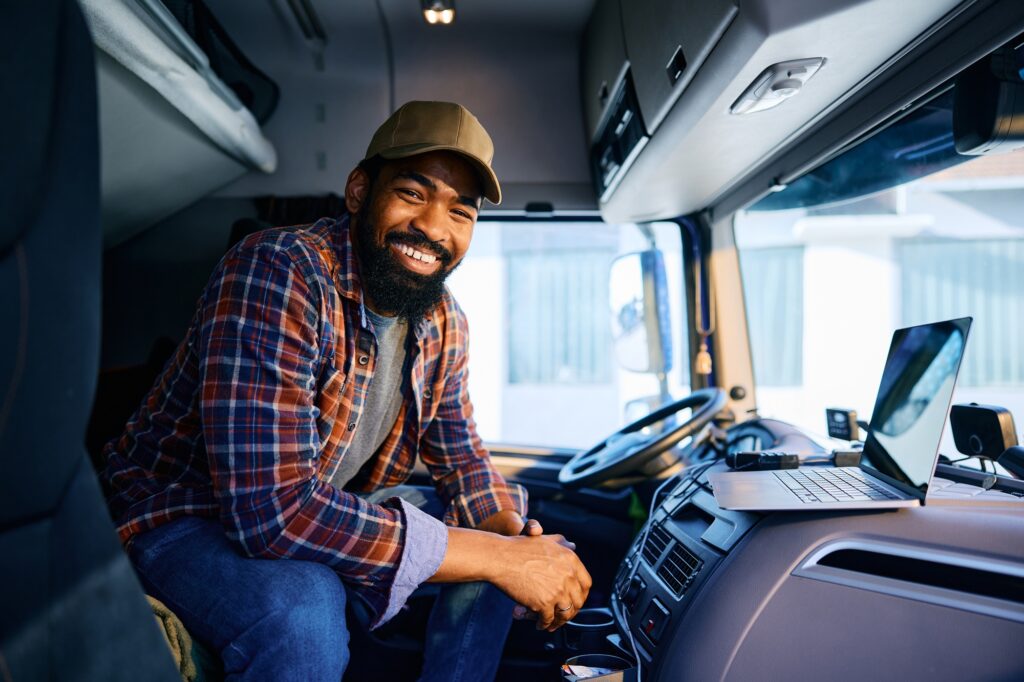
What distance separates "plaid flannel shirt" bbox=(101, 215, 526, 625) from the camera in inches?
43.5

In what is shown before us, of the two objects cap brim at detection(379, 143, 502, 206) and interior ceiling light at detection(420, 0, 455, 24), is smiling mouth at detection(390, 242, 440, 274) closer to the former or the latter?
cap brim at detection(379, 143, 502, 206)

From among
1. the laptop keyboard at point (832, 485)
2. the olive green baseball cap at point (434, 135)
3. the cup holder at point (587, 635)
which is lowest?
the cup holder at point (587, 635)

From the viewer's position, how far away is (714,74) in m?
1.44

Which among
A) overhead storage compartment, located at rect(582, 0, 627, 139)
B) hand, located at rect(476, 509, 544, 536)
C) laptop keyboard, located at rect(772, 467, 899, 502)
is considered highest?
overhead storage compartment, located at rect(582, 0, 627, 139)

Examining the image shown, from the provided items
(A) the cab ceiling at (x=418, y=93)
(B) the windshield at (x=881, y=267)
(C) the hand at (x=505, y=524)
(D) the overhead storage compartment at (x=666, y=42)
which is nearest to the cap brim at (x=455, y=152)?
(D) the overhead storage compartment at (x=666, y=42)

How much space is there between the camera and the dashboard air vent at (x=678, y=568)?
1.25 meters

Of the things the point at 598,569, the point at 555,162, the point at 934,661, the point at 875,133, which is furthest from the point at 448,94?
the point at 934,661

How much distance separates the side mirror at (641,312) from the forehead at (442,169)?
125 centimetres

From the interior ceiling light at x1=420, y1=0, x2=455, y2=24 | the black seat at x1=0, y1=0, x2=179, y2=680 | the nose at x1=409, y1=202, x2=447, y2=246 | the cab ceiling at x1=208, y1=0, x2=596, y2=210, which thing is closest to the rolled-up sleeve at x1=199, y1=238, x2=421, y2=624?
the nose at x1=409, y1=202, x2=447, y2=246

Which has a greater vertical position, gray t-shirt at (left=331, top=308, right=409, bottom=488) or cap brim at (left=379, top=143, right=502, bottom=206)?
cap brim at (left=379, top=143, right=502, bottom=206)

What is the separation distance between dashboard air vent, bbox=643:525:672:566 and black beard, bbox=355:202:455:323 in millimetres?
744

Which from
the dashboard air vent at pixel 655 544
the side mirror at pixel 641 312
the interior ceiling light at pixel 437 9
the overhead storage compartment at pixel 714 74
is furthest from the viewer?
the side mirror at pixel 641 312

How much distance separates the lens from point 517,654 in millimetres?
1810

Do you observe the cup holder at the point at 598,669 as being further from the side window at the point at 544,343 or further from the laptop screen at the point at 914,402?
the side window at the point at 544,343
